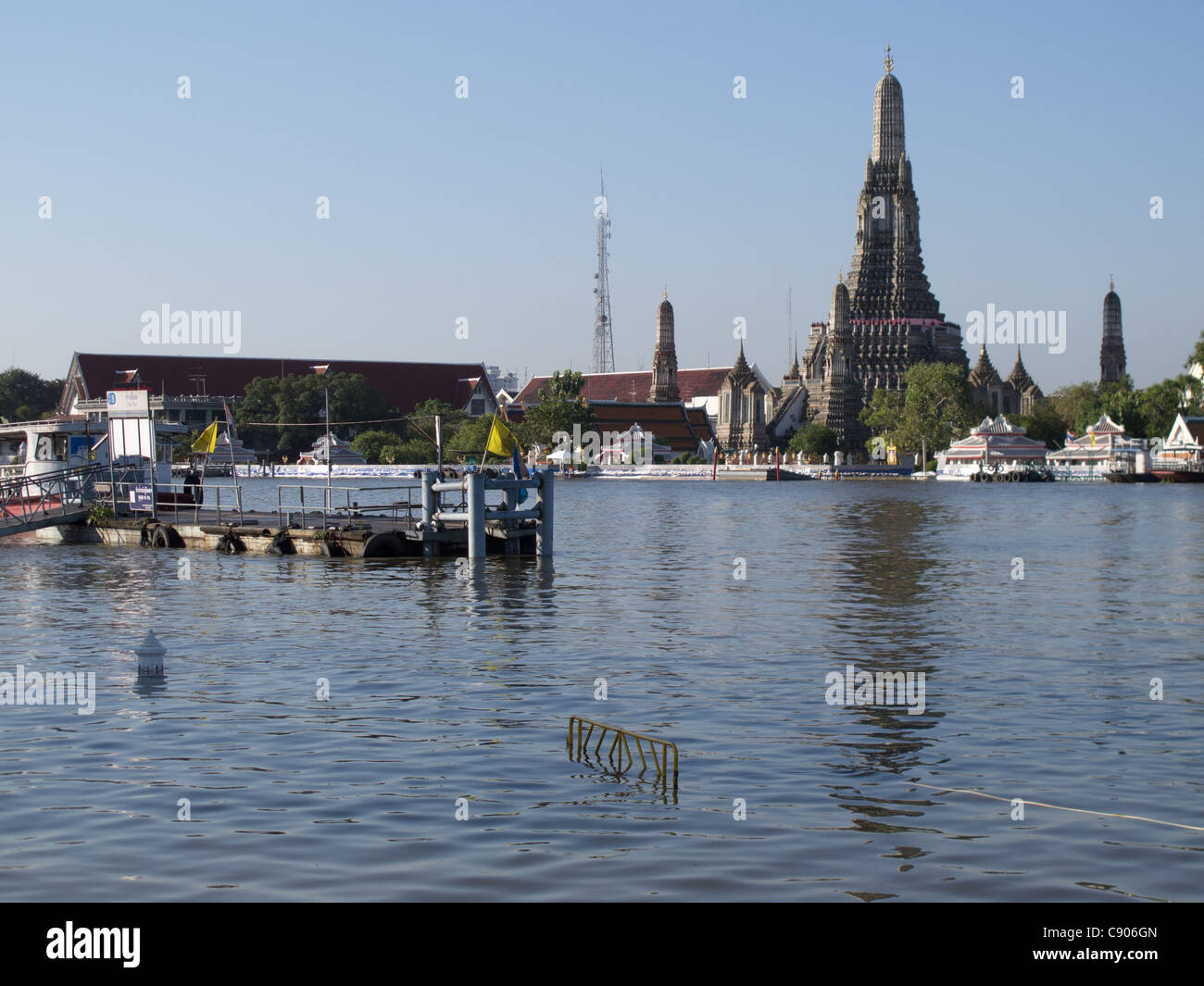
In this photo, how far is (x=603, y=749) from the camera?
16406mm

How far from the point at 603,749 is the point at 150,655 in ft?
27.3

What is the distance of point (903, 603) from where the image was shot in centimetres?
3309

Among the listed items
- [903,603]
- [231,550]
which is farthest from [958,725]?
[231,550]

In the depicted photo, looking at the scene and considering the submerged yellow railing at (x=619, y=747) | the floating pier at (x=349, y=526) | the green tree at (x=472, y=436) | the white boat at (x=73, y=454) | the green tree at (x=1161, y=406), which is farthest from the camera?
the green tree at (x=472, y=436)

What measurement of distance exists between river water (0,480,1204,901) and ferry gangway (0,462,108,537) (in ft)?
45.5

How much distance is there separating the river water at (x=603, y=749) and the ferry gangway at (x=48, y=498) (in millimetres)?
13864

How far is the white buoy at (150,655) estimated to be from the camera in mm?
21000

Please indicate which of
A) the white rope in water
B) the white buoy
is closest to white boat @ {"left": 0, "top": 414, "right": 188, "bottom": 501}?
the white buoy

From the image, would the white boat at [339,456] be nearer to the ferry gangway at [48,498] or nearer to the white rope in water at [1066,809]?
the ferry gangway at [48,498]

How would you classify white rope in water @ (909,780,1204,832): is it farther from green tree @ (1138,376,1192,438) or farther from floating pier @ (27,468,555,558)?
green tree @ (1138,376,1192,438)

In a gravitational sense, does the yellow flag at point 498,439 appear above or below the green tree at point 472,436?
below

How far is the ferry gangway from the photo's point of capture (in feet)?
162

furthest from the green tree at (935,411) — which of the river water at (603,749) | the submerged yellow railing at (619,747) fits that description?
the submerged yellow railing at (619,747)
